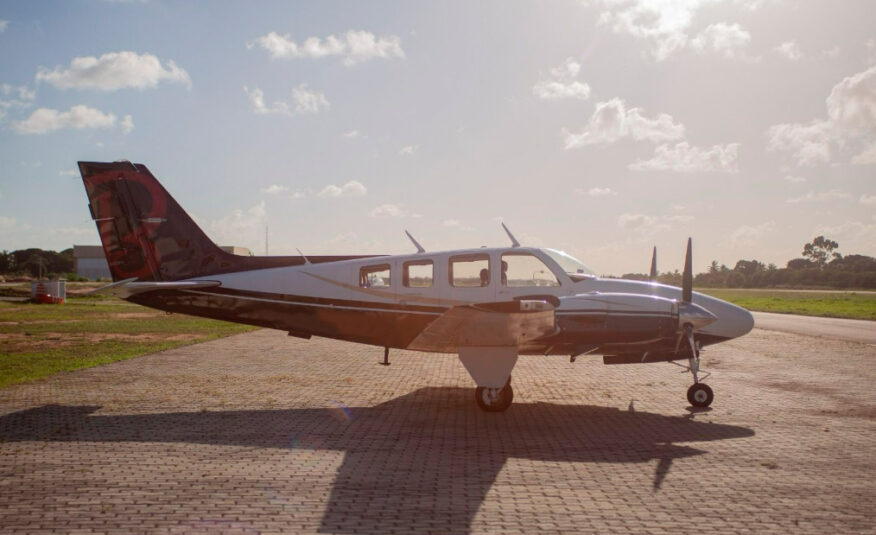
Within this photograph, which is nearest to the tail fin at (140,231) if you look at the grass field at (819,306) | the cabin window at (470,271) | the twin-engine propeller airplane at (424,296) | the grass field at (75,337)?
the twin-engine propeller airplane at (424,296)

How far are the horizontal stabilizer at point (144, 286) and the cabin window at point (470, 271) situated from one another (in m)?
5.07

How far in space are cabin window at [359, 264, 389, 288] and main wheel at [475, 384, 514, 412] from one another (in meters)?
2.95

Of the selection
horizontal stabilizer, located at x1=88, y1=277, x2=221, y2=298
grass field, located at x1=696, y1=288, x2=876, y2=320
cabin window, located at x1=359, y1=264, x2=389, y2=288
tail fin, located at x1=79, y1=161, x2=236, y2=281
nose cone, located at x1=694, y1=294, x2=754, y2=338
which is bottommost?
grass field, located at x1=696, y1=288, x2=876, y2=320

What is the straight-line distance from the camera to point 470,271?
38.9 ft

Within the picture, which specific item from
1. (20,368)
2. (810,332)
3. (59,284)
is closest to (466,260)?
(20,368)

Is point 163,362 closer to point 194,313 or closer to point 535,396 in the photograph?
point 194,313

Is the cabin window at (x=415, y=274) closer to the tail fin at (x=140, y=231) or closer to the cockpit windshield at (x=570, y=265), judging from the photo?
the cockpit windshield at (x=570, y=265)

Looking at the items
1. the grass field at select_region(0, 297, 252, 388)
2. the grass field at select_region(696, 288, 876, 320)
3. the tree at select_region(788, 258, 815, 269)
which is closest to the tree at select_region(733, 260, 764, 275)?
the tree at select_region(788, 258, 815, 269)

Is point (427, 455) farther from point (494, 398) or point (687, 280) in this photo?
point (687, 280)

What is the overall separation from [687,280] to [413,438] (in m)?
5.75

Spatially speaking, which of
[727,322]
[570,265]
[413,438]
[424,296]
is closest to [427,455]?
[413,438]

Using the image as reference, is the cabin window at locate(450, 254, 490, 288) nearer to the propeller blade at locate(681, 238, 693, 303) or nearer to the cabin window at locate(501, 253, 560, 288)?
the cabin window at locate(501, 253, 560, 288)

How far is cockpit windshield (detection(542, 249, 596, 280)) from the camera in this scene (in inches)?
463

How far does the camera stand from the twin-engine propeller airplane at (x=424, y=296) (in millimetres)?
10617
